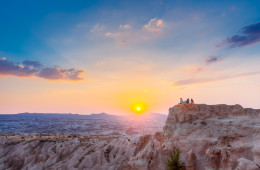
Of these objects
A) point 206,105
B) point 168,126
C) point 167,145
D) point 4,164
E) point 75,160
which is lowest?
point 4,164

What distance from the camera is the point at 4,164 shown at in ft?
141

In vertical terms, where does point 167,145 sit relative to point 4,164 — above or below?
above

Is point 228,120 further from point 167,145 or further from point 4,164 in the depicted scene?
point 4,164

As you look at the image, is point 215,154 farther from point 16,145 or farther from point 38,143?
point 16,145

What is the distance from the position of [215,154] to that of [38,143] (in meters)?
44.7

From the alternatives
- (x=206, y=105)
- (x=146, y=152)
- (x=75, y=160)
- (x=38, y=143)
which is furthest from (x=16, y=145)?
(x=206, y=105)

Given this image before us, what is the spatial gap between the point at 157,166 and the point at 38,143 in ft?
123

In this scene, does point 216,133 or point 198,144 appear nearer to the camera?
point 216,133

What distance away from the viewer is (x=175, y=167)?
18344 millimetres

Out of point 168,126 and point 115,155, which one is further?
point 115,155

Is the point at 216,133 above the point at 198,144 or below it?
above

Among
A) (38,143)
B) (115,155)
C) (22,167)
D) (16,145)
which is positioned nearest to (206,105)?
(115,155)

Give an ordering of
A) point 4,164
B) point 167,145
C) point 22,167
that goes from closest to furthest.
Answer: point 167,145
point 22,167
point 4,164

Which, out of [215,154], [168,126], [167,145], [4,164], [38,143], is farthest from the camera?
[38,143]
